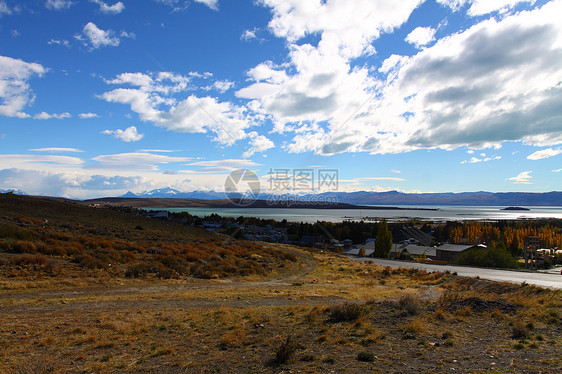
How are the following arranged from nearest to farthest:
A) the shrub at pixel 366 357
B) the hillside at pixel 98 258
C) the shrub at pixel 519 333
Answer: the shrub at pixel 366 357, the shrub at pixel 519 333, the hillside at pixel 98 258

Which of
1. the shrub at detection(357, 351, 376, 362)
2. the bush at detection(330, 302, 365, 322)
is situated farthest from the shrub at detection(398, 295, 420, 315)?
the shrub at detection(357, 351, 376, 362)

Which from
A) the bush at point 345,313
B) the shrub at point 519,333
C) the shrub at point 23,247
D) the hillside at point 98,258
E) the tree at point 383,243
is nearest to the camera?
the shrub at point 519,333

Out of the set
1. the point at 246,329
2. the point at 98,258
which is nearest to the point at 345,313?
the point at 246,329

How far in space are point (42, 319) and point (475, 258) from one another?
155 feet

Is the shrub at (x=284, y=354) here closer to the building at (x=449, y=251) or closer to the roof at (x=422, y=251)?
the building at (x=449, y=251)

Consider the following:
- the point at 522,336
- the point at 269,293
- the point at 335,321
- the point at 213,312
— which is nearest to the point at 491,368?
the point at 522,336

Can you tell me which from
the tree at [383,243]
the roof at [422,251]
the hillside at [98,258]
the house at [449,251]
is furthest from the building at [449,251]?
the hillside at [98,258]

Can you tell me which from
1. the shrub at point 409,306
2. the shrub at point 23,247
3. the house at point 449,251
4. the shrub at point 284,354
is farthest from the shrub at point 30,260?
the house at point 449,251

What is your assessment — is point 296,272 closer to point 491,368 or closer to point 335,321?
point 335,321

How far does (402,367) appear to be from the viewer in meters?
6.72

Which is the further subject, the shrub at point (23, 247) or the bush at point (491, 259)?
the bush at point (491, 259)

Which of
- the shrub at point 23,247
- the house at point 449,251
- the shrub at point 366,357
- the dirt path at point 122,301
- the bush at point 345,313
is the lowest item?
the house at point 449,251

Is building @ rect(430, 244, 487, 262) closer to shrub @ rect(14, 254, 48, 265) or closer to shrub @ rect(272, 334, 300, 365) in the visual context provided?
shrub @ rect(272, 334, 300, 365)

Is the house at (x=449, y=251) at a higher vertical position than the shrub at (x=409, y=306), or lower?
lower
